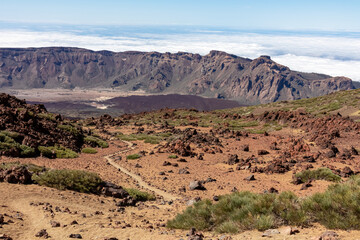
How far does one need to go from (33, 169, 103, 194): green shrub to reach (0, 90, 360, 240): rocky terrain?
0.46 ft

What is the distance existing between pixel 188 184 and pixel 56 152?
8.95m

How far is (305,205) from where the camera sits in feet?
26.3

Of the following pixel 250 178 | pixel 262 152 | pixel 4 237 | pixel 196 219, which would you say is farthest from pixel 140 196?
pixel 262 152

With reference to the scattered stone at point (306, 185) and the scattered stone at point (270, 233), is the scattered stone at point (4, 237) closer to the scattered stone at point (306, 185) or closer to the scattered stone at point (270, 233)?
the scattered stone at point (270, 233)

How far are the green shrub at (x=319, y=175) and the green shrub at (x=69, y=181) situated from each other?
11257mm

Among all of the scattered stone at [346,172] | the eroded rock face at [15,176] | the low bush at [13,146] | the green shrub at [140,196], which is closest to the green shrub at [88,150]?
the low bush at [13,146]

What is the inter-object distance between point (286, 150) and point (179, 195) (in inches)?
508

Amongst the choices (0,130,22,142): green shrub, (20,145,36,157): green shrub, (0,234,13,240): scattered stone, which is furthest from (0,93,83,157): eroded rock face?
(0,234,13,240): scattered stone

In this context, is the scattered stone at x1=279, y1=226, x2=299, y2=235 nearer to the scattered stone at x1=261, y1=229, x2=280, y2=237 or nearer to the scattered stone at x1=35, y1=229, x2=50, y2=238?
the scattered stone at x1=261, y1=229, x2=280, y2=237

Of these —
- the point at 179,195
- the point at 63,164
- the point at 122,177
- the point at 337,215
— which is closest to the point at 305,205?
the point at 337,215

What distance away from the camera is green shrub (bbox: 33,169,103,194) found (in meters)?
12.1

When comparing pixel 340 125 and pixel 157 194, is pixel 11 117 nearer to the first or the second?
pixel 157 194

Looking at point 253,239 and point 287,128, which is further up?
point 253,239

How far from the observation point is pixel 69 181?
1231 centimetres
